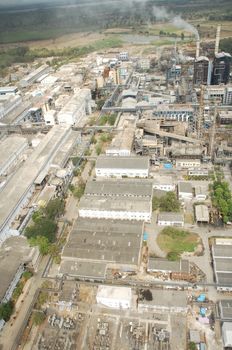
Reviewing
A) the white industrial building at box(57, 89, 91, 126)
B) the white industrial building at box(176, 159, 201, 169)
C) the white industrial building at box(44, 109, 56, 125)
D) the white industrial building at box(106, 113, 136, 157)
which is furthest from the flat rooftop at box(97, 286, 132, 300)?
the white industrial building at box(44, 109, 56, 125)

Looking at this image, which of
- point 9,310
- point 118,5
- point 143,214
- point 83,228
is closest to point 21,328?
point 9,310

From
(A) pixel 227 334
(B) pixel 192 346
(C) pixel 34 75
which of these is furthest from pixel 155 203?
(C) pixel 34 75

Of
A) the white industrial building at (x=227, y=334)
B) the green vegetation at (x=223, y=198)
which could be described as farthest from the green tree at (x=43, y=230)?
the green vegetation at (x=223, y=198)

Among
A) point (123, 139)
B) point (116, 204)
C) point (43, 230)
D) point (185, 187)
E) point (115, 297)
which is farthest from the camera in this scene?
point (123, 139)

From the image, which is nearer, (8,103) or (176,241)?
(176,241)

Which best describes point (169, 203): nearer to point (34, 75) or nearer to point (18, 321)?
point (18, 321)

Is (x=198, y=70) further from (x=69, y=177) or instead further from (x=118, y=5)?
(x=118, y=5)
